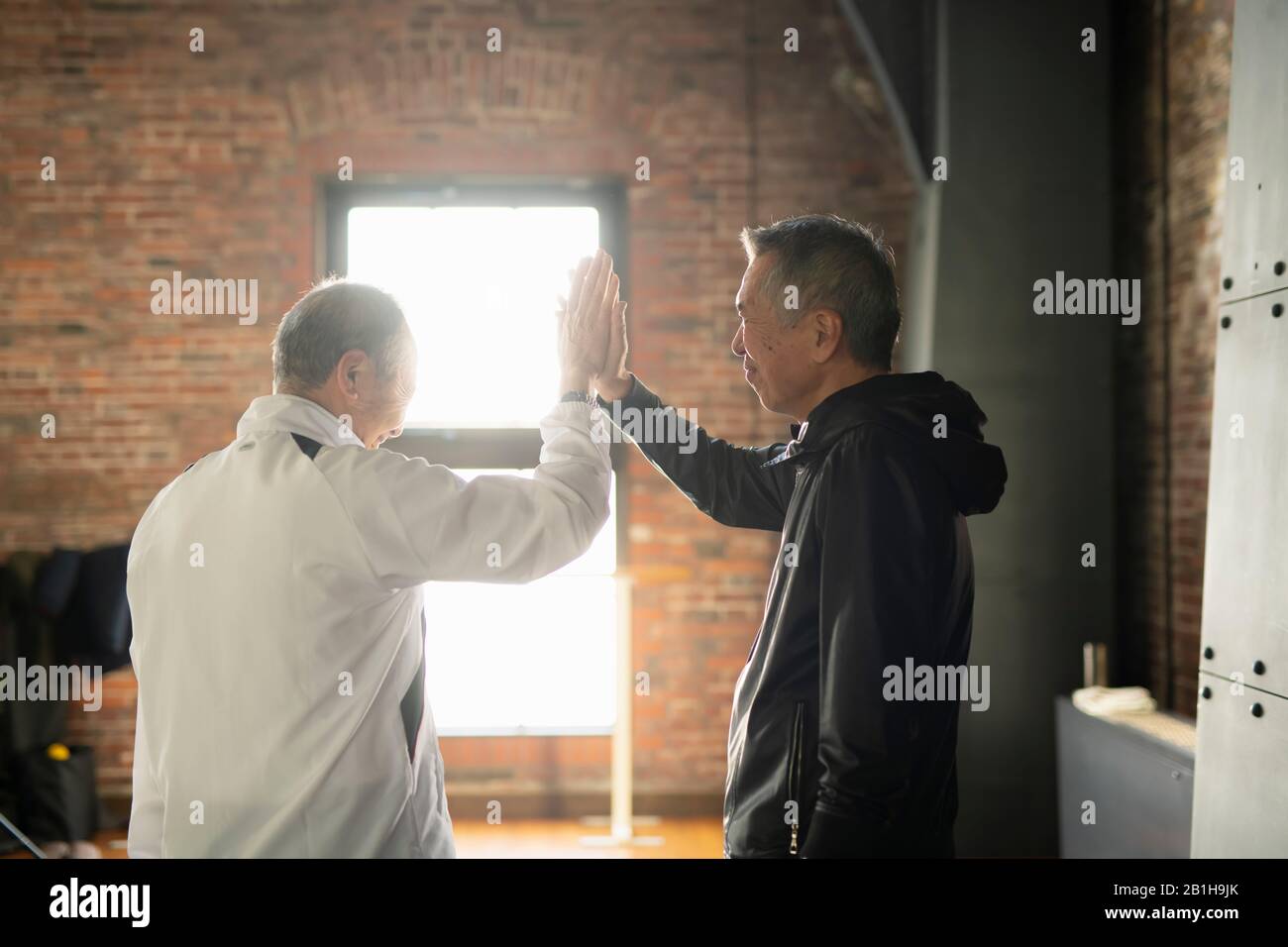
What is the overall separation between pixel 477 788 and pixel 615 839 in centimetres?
71

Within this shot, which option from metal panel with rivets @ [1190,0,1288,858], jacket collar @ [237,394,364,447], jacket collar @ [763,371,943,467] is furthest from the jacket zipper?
metal panel with rivets @ [1190,0,1288,858]

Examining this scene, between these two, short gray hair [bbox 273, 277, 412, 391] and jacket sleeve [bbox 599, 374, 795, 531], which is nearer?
short gray hair [bbox 273, 277, 412, 391]

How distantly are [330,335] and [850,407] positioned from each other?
2.54 feet

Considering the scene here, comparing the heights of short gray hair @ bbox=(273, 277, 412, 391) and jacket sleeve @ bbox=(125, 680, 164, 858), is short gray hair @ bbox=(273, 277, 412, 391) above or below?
above

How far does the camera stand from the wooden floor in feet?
13.2

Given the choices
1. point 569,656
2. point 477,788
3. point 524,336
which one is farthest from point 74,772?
point 524,336

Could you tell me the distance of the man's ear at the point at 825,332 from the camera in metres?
1.44

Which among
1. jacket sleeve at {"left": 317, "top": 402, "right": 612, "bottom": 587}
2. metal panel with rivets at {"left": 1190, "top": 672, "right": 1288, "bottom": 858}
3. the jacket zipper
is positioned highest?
jacket sleeve at {"left": 317, "top": 402, "right": 612, "bottom": 587}

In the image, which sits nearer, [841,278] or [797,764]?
[797,764]

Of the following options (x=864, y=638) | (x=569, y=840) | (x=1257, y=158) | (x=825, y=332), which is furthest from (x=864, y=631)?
(x=569, y=840)

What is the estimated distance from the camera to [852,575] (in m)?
1.25

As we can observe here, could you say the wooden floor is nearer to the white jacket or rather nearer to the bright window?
the bright window

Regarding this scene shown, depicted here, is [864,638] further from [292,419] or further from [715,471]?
[292,419]

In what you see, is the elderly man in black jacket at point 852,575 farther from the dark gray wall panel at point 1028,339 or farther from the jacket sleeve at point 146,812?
the dark gray wall panel at point 1028,339
